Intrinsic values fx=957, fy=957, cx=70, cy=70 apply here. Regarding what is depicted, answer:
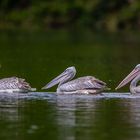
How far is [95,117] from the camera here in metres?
15.0

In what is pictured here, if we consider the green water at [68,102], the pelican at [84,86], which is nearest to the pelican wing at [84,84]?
the pelican at [84,86]

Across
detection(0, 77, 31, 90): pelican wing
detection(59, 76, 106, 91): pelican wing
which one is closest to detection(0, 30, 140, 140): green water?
detection(59, 76, 106, 91): pelican wing

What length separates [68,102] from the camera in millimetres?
17203

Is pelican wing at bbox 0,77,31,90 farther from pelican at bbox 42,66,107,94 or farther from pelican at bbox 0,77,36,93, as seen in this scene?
pelican at bbox 42,66,107,94

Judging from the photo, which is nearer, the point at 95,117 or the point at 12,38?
the point at 95,117

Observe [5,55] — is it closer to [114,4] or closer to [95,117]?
[95,117]

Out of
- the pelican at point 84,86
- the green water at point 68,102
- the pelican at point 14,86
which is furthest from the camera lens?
the pelican at point 14,86

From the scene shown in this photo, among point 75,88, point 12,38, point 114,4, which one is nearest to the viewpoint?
point 75,88

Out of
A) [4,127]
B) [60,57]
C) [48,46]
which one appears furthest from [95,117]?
[48,46]

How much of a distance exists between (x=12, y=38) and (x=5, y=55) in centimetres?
1421

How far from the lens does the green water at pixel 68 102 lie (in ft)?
44.3

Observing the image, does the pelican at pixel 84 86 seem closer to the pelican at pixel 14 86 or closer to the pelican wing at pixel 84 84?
the pelican wing at pixel 84 84

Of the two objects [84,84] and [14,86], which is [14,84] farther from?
[84,84]

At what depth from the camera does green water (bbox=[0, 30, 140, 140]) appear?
1352 cm
